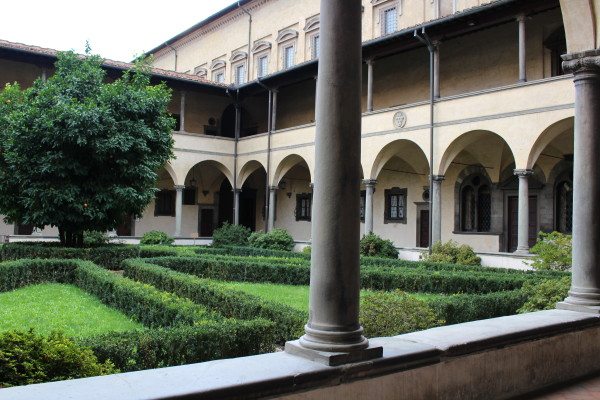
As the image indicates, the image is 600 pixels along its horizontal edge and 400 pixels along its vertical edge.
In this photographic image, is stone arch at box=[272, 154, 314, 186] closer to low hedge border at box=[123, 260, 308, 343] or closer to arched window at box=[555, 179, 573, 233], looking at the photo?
arched window at box=[555, 179, 573, 233]

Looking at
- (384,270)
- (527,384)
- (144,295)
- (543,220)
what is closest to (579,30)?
(527,384)

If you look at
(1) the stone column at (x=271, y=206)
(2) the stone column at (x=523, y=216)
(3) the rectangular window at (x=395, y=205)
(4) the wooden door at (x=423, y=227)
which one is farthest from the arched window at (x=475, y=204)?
(1) the stone column at (x=271, y=206)

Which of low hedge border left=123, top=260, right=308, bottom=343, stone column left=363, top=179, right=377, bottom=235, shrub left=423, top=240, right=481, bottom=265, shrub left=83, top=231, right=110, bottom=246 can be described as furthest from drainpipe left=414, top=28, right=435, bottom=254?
shrub left=83, top=231, right=110, bottom=246

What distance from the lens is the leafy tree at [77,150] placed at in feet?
45.9

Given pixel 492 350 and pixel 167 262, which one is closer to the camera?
Answer: pixel 492 350

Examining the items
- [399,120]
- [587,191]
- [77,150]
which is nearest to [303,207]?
[399,120]

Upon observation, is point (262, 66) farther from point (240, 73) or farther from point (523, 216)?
point (523, 216)

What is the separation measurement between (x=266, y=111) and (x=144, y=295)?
2121cm

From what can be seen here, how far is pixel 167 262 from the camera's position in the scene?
547 inches

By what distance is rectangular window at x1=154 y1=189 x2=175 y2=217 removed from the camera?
2811 centimetres

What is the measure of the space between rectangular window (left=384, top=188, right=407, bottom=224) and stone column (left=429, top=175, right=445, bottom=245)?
16.8 feet

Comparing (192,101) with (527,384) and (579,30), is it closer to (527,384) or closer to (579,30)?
(579,30)

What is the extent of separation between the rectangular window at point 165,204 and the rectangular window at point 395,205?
1134cm

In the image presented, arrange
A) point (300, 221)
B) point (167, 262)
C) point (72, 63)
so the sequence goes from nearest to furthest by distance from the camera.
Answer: point (167, 262), point (72, 63), point (300, 221)
